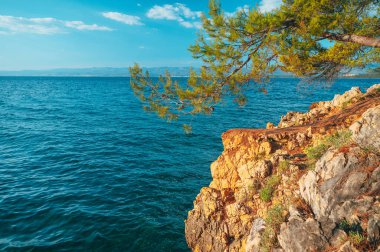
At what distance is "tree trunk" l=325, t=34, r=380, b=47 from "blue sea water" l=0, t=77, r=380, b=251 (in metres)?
3.23

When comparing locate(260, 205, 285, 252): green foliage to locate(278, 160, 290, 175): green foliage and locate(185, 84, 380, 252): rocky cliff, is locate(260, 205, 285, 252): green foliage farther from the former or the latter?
locate(278, 160, 290, 175): green foliage

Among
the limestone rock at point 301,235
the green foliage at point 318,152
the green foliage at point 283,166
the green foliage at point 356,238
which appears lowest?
the limestone rock at point 301,235

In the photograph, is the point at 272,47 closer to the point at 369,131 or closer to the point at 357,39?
the point at 357,39

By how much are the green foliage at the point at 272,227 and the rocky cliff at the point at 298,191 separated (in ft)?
0.10

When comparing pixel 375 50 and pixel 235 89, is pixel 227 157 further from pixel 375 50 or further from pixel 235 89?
pixel 375 50

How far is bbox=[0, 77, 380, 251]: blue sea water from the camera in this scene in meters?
14.4

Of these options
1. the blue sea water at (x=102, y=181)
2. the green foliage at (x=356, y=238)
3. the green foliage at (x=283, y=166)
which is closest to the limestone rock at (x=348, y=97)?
the blue sea water at (x=102, y=181)

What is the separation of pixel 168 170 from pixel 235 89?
37.4 feet

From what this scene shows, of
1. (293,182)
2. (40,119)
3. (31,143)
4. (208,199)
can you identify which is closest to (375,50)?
(293,182)

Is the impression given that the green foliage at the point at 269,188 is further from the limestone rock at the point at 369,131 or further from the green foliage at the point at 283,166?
the limestone rock at the point at 369,131

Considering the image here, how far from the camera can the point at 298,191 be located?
1011 cm

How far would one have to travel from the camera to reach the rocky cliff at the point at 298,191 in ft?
24.6

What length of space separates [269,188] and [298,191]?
1390mm

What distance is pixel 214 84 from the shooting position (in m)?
12.8
